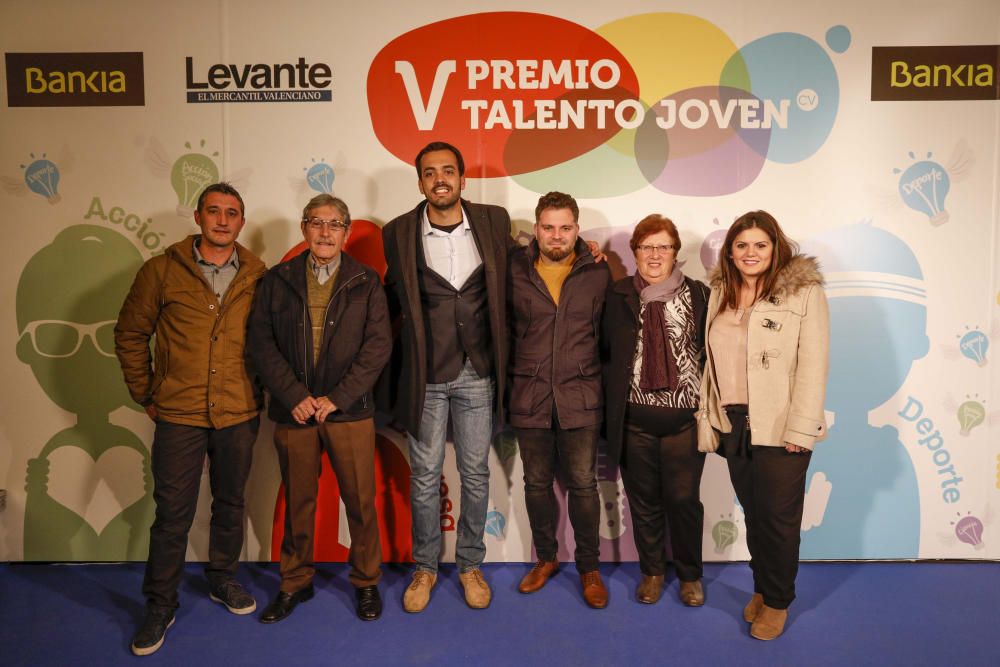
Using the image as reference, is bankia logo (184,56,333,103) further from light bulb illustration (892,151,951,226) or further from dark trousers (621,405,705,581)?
light bulb illustration (892,151,951,226)

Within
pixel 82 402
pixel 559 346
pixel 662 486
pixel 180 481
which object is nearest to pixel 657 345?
pixel 559 346

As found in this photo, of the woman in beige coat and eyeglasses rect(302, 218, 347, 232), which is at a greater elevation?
eyeglasses rect(302, 218, 347, 232)

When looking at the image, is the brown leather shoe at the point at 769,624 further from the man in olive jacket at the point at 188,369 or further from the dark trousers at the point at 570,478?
the man in olive jacket at the point at 188,369

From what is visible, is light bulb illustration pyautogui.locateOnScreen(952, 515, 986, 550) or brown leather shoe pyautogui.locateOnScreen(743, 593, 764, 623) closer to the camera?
brown leather shoe pyautogui.locateOnScreen(743, 593, 764, 623)

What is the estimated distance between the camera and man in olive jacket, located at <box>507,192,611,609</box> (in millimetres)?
2822

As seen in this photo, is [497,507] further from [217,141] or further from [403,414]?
[217,141]

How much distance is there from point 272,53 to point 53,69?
1178mm

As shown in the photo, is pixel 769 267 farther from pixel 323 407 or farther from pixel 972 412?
pixel 323 407

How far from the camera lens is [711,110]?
3.29m

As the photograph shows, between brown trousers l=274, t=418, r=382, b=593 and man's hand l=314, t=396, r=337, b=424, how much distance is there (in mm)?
81

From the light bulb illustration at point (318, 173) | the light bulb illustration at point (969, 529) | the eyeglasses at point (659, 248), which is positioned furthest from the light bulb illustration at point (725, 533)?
the light bulb illustration at point (318, 173)

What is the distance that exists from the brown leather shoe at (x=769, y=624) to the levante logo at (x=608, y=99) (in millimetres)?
2049

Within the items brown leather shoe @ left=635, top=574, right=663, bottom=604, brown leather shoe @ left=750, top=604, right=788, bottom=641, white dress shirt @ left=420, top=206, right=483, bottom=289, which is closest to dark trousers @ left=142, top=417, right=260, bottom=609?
white dress shirt @ left=420, top=206, right=483, bottom=289

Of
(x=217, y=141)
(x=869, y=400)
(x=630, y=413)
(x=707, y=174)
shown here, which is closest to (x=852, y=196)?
(x=707, y=174)
